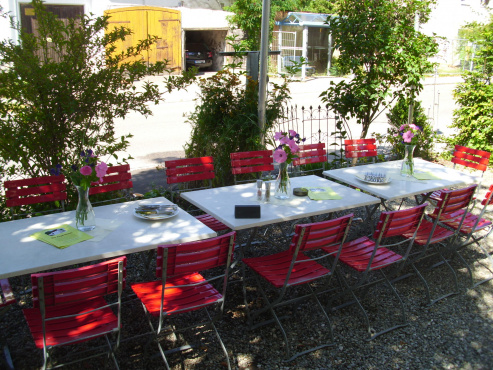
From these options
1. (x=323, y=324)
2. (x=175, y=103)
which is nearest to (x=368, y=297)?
(x=323, y=324)

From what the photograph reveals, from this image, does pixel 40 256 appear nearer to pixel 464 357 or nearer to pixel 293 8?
pixel 464 357

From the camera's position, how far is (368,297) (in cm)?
459

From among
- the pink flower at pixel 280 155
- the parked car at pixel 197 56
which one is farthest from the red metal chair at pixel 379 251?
the parked car at pixel 197 56

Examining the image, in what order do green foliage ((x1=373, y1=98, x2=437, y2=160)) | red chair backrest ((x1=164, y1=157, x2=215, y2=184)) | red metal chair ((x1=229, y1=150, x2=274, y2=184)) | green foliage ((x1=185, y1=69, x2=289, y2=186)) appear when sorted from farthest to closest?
green foliage ((x1=373, y1=98, x2=437, y2=160)) < green foliage ((x1=185, y1=69, x2=289, y2=186)) < red metal chair ((x1=229, y1=150, x2=274, y2=184)) < red chair backrest ((x1=164, y1=157, x2=215, y2=184))

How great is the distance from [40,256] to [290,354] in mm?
1891

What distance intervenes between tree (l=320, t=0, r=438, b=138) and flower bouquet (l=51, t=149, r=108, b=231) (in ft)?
16.0

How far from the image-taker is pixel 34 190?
4.34m

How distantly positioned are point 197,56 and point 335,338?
1853 cm

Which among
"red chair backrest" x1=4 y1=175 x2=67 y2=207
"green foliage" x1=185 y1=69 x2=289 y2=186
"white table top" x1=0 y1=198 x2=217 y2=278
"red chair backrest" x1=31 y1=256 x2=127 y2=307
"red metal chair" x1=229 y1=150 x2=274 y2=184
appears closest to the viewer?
"red chair backrest" x1=31 y1=256 x2=127 y2=307

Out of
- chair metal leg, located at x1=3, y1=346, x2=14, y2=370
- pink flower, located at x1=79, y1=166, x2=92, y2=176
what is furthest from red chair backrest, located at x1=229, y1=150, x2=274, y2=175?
chair metal leg, located at x1=3, y1=346, x2=14, y2=370

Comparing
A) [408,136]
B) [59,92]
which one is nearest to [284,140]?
[408,136]

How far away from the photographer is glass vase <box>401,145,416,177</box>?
17.5ft

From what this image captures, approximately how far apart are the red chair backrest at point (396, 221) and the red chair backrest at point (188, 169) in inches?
79.1

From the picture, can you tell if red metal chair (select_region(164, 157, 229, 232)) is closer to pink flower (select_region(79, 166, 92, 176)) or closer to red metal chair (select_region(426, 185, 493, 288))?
pink flower (select_region(79, 166, 92, 176))
